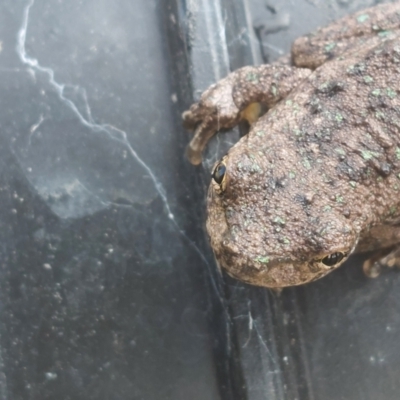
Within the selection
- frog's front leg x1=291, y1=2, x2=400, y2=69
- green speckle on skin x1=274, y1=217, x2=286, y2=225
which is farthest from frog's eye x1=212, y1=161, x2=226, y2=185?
frog's front leg x1=291, y1=2, x2=400, y2=69

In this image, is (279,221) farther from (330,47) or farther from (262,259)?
(330,47)

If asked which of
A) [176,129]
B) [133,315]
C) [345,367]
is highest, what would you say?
[176,129]

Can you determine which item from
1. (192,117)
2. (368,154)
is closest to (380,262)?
(368,154)

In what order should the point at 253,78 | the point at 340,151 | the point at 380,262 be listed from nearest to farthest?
the point at 340,151 < the point at 253,78 < the point at 380,262

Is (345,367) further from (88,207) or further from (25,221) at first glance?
(25,221)

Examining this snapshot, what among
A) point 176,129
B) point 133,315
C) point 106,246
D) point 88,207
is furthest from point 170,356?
point 176,129

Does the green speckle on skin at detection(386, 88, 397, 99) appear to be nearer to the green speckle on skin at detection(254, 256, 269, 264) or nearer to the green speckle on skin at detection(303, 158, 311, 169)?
the green speckle on skin at detection(303, 158, 311, 169)

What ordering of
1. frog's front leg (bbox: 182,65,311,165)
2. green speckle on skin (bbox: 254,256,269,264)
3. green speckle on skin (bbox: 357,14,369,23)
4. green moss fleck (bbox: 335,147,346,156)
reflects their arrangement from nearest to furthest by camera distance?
green speckle on skin (bbox: 254,256,269,264) < green moss fleck (bbox: 335,147,346,156) < frog's front leg (bbox: 182,65,311,165) < green speckle on skin (bbox: 357,14,369,23)
